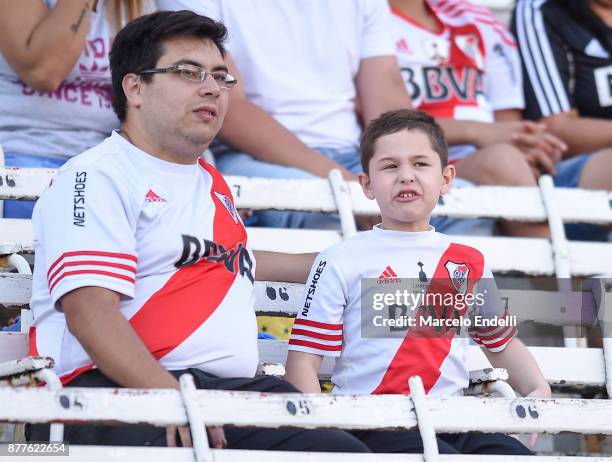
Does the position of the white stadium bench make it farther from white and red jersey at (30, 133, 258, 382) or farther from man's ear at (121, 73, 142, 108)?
man's ear at (121, 73, 142, 108)

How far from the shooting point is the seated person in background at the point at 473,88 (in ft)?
13.6

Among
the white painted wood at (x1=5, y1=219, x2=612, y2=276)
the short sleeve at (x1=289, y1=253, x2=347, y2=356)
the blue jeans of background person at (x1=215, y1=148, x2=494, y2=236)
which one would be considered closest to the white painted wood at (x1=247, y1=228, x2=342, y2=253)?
the white painted wood at (x1=5, y1=219, x2=612, y2=276)

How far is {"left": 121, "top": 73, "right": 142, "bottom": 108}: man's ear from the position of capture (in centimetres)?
269

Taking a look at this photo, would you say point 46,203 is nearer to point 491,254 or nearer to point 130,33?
point 130,33

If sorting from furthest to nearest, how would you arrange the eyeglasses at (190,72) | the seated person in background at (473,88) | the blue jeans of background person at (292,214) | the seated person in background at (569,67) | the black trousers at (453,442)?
the seated person in background at (569,67) < the seated person in background at (473,88) < the blue jeans of background person at (292,214) < the eyeglasses at (190,72) < the black trousers at (453,442)

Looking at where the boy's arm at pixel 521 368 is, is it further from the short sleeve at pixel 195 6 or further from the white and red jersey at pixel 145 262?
the short sleeve at pixel 195 6

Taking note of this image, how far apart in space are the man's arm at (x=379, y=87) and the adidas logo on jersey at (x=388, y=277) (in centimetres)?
147

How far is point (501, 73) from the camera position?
15.7ft

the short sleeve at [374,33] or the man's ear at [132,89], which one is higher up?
the short sleeve at [374,33]

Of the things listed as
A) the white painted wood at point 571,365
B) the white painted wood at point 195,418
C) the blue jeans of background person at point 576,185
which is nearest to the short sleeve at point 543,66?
the blue jeans of background person at point 576,185

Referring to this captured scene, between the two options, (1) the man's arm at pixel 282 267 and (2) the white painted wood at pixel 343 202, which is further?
(2) the white painted wood at pixel 343 202

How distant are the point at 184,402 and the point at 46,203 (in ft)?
1.98

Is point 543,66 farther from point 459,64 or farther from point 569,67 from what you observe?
point 459,64

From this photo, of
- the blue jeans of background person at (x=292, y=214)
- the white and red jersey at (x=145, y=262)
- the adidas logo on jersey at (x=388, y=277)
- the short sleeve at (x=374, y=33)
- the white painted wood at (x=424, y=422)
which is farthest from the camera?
the short sleeve at (x=374, y=33)
